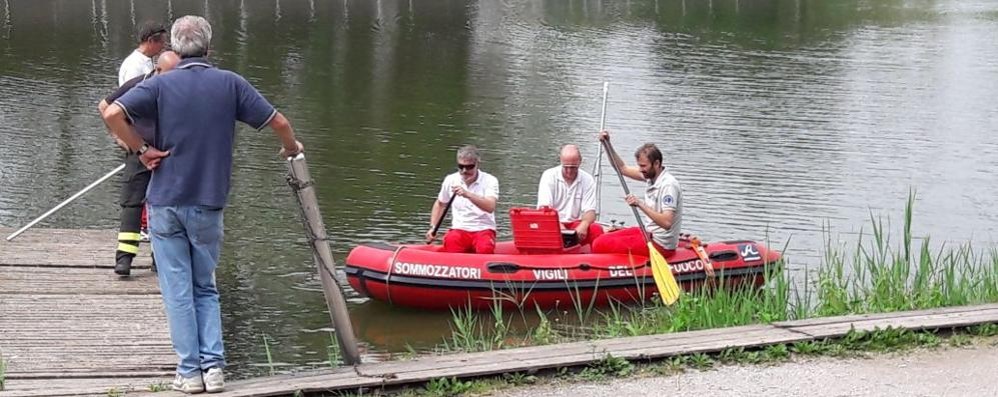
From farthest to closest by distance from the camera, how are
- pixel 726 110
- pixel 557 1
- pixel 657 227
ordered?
pixel 557 1 → pixel 726 110 → pixel 657 227

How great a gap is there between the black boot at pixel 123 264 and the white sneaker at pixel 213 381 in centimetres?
369

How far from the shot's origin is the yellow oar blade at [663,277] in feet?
32.6

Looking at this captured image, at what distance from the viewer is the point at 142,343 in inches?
301

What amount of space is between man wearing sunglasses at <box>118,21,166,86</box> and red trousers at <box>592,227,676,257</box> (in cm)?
355

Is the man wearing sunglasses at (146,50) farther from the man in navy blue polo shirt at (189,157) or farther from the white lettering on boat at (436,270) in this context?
the man in navy blue polo shirt at (189,157)

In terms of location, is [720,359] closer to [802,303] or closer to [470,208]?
[802,303]

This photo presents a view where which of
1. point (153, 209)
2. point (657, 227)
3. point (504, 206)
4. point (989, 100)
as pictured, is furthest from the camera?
point (989, 100)

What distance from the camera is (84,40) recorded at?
32438 millimetres

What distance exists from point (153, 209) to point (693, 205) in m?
10.1

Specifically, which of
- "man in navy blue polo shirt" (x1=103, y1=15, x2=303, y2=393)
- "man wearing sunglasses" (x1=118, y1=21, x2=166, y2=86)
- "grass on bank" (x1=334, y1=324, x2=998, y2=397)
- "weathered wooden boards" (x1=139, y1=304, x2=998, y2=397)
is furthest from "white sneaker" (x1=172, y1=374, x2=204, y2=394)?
"man wearing sunglasses" (x1=118, y1=21, x2=166, y2=86)

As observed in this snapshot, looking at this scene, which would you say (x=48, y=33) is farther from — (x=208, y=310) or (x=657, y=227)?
(x=208, y=310)

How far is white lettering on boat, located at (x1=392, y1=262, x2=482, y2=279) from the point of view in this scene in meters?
10.4

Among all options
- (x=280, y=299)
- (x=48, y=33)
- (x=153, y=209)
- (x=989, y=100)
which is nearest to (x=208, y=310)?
(x=153, y=209)

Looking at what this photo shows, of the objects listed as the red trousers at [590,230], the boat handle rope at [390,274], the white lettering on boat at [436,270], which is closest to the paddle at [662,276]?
the red trousers at [590,230]
